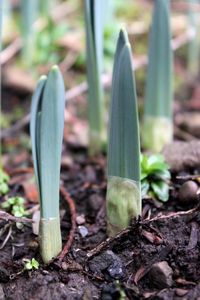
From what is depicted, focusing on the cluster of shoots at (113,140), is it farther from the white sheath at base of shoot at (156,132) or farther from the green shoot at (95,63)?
the white sheath at base of shoot at (156,132)

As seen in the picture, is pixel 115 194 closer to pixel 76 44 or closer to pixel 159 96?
pixel 159 96

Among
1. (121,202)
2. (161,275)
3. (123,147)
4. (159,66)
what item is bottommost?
(161,275)

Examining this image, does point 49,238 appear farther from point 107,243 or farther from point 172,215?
point 172,215

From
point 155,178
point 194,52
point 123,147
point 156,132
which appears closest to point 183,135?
point 156,132

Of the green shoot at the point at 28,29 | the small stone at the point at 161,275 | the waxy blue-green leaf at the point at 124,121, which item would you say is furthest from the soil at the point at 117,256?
the green shoot at the point at 28,29

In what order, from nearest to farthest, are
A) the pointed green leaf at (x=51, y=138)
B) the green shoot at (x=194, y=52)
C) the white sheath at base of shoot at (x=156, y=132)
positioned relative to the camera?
the pointed green leaf at (x=51, y=138)
the white sheath at base of shoot at (x=156, y=132)
the green shoot at (x=194, y=52)

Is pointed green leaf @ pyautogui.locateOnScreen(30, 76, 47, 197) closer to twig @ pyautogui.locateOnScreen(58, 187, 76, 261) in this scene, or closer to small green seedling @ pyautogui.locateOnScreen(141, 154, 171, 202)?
twig @ pyautogui.locateOnScreen(58, 187, 76, 261)
